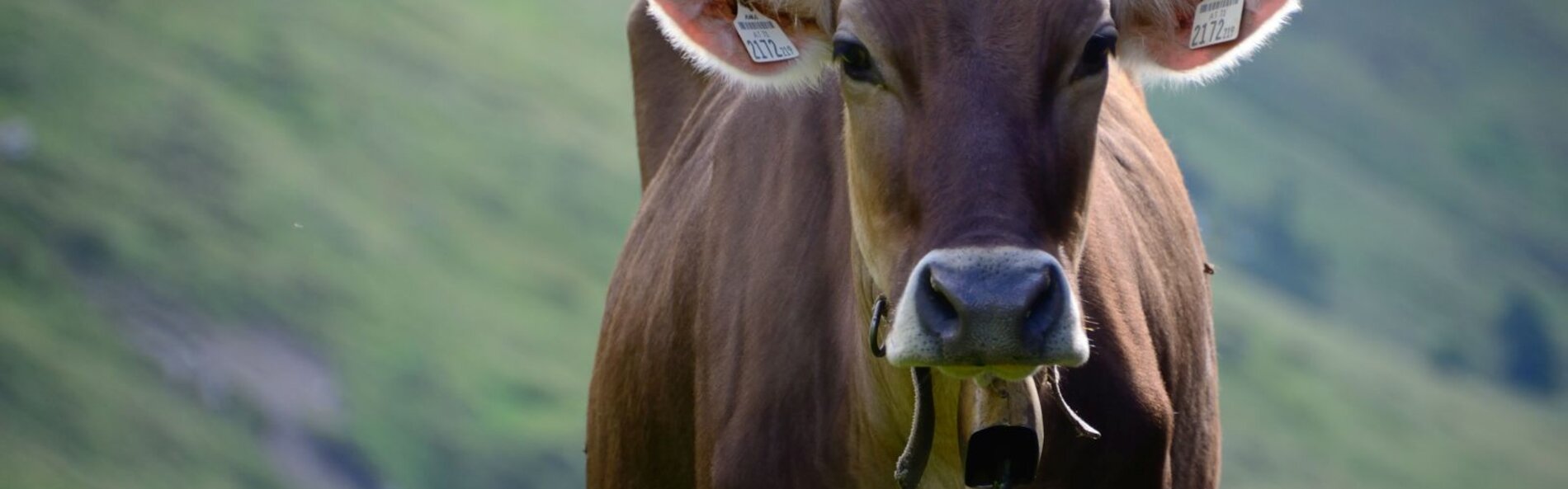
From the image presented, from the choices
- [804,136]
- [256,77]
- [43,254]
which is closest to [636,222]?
[804,136]

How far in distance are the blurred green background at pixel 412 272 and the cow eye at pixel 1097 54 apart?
19.4 metres

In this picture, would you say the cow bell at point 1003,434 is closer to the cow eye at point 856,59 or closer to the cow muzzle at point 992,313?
the cow muzzle at point 992,313

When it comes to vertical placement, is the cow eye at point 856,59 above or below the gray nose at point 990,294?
above

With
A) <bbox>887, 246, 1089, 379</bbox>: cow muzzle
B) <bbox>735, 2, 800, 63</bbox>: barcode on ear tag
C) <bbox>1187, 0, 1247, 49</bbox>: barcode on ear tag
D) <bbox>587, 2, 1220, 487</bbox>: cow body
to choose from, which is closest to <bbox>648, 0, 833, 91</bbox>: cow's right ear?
<bbox>735, 2, 800, 63</bbox>: barcode on ear tag

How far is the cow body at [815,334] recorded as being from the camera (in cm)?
578

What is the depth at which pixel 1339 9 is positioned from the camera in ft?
278

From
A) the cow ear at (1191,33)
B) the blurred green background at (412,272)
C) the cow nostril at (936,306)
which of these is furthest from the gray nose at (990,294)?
the blurred green background at (412,272)

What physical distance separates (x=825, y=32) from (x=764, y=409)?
1.19 metres

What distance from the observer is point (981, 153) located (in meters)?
4.87

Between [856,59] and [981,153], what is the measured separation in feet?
2.02

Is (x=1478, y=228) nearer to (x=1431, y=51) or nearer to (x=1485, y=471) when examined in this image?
(x=1431, y=51)

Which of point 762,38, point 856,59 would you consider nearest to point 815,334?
point 762,38

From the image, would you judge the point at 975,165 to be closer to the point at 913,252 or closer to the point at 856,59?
the point at 913,252

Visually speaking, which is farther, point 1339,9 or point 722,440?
point 1339,9
